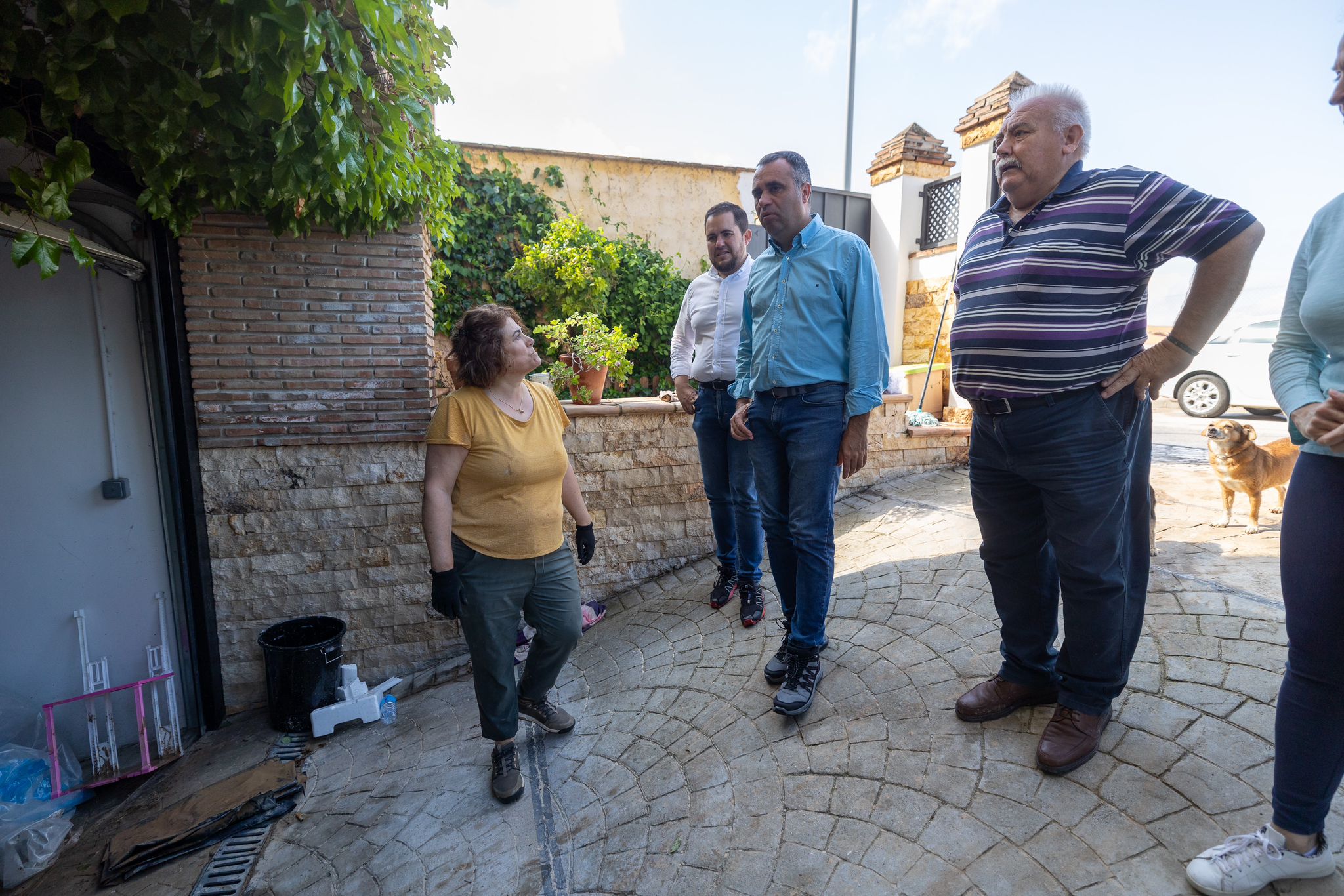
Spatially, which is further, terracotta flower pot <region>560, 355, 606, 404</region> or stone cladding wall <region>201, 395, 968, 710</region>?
terracotta flower pot <region>560, 355, 606, 404</region>

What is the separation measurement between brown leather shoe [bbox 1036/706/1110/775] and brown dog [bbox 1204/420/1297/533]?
2.41 metres

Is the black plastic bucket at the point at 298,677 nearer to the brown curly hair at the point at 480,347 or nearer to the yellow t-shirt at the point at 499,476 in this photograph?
the yellow t-shirt at the point at 499,476

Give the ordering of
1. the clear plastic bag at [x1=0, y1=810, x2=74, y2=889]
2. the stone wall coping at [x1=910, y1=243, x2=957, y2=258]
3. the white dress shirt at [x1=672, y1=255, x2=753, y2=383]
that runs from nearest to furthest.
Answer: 1. the clear plastic bag at [x1=0, y1=810, x2=74, y2=889]
2. the white dress shirt at [x1=672, y1=255, x2=753, y2=383]
3. the stone wall coping at [x1=910, y1=243, x2=957, y2=258]

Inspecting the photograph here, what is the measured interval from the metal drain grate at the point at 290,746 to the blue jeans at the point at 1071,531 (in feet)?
12.4

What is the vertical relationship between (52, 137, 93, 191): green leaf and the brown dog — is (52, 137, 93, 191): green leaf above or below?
above

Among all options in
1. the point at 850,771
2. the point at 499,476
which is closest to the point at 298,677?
the point at 499,476

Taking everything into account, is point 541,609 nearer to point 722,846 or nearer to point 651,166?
point 722,846

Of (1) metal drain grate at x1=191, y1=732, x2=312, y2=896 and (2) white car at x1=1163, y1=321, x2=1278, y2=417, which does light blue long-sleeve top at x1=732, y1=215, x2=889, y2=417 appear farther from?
(2) white car at x1=1163, y1=321, x2=1278, y2=417

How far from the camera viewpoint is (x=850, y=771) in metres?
2.40

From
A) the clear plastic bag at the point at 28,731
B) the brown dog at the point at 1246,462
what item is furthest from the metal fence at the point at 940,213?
the clear plastic bag at the point at 28,731

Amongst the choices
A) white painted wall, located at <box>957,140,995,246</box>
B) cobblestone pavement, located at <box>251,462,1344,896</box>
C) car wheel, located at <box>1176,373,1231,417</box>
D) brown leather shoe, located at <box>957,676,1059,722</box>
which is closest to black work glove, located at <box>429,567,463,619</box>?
cobblestone pavement, located at <box>251,462,1344,896</box>

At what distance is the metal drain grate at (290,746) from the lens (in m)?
3.77

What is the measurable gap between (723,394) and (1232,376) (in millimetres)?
8956

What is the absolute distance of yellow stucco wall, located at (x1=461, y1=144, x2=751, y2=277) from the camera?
845 cm
